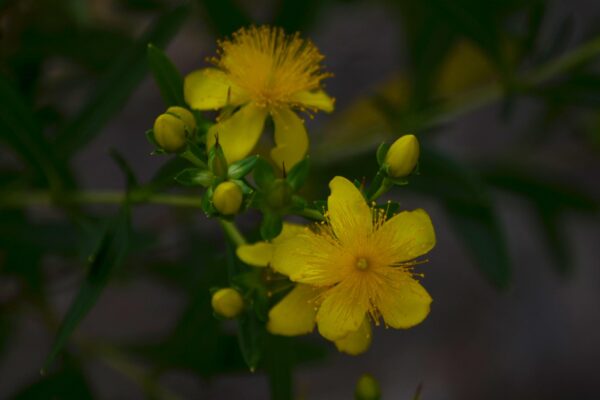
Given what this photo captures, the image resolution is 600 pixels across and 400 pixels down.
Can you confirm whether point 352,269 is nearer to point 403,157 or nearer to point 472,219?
point 403,157

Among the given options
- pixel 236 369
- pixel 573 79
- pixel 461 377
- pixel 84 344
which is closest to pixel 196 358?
pixel 236 369

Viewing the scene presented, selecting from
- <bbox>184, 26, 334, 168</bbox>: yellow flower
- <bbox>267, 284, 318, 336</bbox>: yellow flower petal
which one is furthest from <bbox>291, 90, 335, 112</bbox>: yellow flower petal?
<bbox>267, 284, 318, 336</bbox>: yellow flower petal

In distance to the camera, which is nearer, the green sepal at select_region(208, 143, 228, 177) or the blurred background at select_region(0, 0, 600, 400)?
the green sepal at select_region(208, 143, 228, 177)

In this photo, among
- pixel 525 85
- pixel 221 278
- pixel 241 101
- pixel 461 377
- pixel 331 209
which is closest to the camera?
pixel 331 209

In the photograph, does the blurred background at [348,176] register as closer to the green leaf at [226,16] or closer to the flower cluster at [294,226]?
the green leaf at [226,16]

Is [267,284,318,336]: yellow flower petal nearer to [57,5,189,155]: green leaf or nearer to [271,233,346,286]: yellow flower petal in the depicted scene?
[271,233,346,286]: yellow flower petal

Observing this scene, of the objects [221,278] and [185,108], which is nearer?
[185,108]

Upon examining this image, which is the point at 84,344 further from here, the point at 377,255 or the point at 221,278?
the point at 377,255
